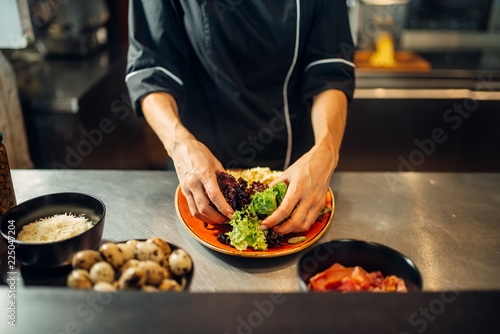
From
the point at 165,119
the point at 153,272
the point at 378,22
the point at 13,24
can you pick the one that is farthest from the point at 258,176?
the point at 378,22

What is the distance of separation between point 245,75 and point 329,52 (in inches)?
13.5

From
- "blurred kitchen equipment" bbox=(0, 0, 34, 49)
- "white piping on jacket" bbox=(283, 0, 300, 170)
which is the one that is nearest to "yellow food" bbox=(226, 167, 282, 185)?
"white piping on jacket" bbox=(283, 0, 300, 170)

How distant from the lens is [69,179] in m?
1.52

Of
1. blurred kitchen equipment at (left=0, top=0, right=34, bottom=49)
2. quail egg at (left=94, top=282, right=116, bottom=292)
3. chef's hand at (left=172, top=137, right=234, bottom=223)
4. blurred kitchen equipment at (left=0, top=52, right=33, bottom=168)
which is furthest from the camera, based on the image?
blurred kitchen equipment at (left=0, top=52, right=33, bottom=168)

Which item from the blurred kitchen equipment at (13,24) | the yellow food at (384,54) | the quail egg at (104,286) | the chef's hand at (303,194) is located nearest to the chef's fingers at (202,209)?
the chef's hand at (303,194)

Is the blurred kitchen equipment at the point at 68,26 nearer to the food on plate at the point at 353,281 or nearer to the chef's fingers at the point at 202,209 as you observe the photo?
the chef's fingers at the point at 202,209

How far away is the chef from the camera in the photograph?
1.49 meters

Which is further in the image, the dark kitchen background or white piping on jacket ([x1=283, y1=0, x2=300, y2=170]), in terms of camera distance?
the dark kitchen background

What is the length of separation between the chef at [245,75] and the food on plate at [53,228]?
335 mm

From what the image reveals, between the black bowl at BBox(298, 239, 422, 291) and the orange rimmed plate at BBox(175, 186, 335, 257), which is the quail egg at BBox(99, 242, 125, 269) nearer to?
the orange rimmed plate at BBox(175, 186, 335, 257)

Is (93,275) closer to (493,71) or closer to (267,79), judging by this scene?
(267,79)

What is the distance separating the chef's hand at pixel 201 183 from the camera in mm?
1107

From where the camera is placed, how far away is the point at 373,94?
295cm

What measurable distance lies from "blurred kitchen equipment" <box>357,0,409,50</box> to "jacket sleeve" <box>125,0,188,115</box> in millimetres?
2102
